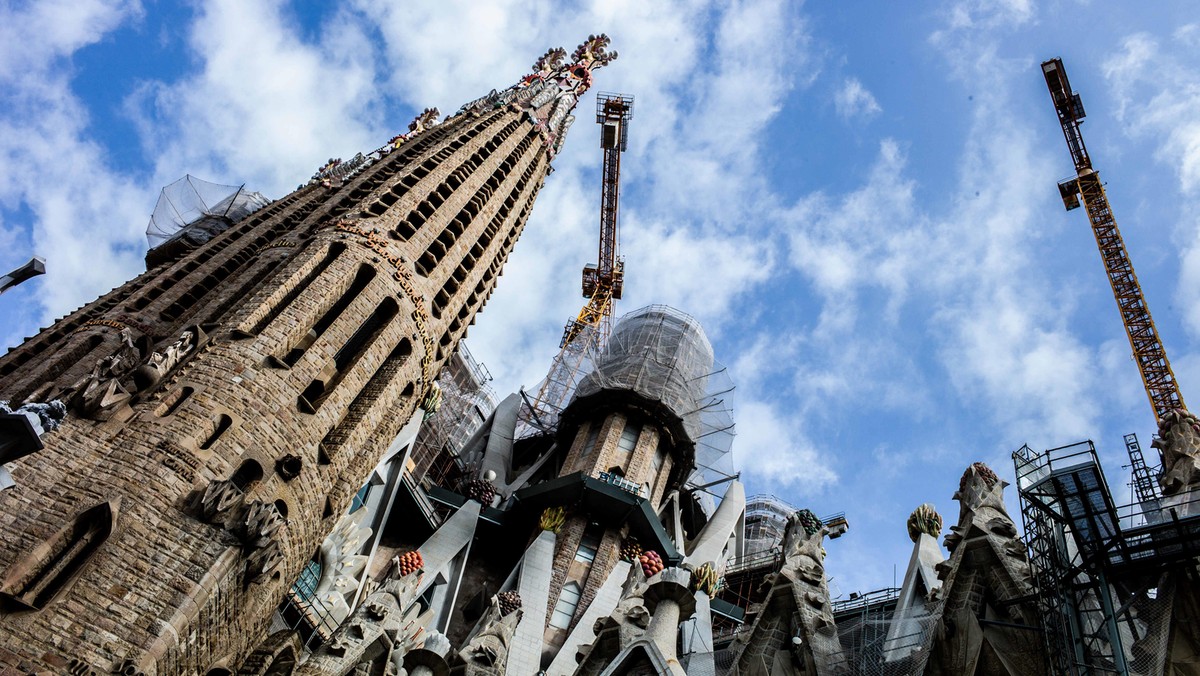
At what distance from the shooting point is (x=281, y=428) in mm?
18500

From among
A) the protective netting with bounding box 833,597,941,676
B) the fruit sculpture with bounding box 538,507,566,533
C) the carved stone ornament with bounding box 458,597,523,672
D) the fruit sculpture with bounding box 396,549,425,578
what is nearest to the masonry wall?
the carved stone ornament with bounding box 458,597,523,672

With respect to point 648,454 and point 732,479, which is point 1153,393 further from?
point 648,454

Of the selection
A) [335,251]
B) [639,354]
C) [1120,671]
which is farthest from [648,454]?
[1120,671]

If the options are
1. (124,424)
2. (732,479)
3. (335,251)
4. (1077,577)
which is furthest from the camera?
(732,479)

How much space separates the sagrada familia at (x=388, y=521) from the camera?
13.7m

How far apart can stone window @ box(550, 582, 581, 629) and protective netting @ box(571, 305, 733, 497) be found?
27.8 ft

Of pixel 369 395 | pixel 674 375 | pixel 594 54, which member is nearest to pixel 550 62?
pixel 594 54

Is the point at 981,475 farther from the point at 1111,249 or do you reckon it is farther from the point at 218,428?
the point at 1111,249

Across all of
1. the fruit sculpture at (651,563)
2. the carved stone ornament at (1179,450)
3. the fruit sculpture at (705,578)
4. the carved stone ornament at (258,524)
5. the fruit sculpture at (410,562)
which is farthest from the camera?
the fruit sculpture at (651,563)

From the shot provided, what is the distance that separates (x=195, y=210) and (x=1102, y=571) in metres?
28.7

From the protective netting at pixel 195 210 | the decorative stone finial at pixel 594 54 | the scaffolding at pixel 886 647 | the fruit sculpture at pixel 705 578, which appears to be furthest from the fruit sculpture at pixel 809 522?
the decorative stone finial at pixel 594 54

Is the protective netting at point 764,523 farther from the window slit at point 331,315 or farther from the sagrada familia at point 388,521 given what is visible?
the window slit at point 331,315

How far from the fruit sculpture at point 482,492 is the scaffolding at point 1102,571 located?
20.4 metres

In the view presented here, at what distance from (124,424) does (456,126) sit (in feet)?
68.2
